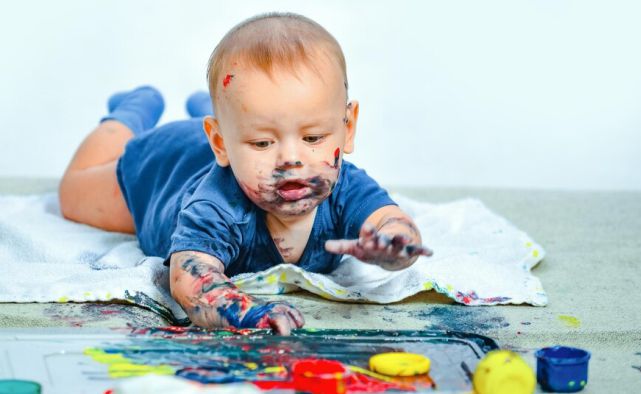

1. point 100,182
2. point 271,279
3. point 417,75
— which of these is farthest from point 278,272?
point 417,75

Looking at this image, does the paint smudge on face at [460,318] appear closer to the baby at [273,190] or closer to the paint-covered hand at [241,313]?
the baby at [273,190]

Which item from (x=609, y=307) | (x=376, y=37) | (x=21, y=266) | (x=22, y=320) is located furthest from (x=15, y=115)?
(x=609, y=307)

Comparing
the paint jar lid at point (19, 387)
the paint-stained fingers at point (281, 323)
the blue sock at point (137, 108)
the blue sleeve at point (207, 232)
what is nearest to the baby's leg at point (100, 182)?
the blue sock at point (137, 108)

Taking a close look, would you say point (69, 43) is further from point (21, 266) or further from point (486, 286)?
point (486, 286)

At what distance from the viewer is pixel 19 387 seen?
3.21 feet

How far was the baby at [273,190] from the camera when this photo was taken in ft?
4.18

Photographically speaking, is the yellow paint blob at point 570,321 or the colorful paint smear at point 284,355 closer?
the colorful paint smear at point 284,355

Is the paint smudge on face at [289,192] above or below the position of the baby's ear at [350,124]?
below

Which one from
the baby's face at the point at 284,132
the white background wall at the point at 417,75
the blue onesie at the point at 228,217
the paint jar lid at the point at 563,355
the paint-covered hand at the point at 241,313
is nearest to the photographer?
the paint jar lid at the point at 563,355

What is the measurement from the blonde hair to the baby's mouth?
0.15 metres

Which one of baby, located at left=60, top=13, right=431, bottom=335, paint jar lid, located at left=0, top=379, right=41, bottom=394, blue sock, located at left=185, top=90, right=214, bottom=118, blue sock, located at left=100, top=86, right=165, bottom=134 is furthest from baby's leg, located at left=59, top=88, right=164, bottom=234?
paint jar lid, located at left=0, top=379, right=41, bottom=394

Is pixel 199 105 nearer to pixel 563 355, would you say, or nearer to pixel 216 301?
pixel 216 301

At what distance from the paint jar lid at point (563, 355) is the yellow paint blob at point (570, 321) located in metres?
0.24

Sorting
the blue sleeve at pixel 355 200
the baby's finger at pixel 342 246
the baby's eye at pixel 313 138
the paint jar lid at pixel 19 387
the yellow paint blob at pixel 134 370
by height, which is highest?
the baby's eye at pixel 313 138
